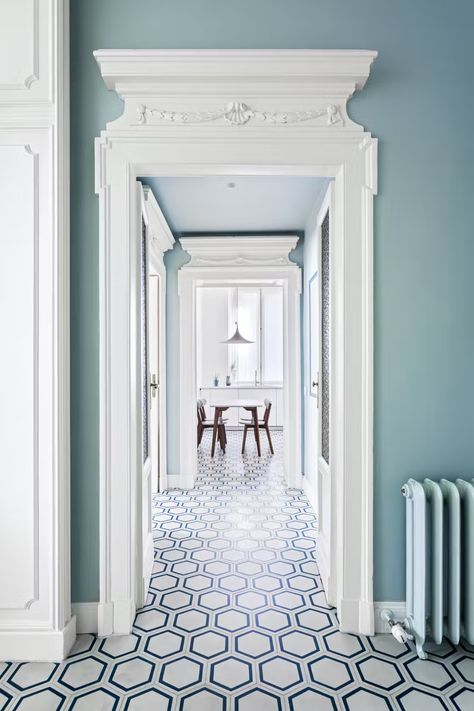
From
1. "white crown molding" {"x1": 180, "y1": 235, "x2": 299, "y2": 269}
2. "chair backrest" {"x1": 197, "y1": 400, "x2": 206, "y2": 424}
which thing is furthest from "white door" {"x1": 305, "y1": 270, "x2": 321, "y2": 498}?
"chair backrest" {"x1": 197, "y1": 400, "x2": 206, "y2": 424}

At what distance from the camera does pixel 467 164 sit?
2041 millimetres

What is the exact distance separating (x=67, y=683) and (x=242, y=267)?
3.53 m

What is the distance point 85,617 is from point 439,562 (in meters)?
1.61

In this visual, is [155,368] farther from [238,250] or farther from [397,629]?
[397,629]

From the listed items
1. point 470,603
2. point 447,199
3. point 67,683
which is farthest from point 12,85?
point 470,603

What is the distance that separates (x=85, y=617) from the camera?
205 cm

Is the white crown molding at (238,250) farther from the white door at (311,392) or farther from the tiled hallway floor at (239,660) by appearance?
the tiled hallway floor at (239,660)

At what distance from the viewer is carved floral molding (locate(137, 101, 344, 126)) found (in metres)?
2.01

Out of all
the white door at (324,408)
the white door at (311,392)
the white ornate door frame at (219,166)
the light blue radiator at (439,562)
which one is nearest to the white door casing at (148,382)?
the white ornate door frame at (219,166)

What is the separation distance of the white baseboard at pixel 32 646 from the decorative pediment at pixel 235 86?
2.27m

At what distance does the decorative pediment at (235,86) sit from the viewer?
1.92 m

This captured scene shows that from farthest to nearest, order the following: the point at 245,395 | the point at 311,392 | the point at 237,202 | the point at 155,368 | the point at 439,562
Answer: the point at 245,395
the point at 155,368
the point at 311,392
the point at 237,202
the point at 439,562

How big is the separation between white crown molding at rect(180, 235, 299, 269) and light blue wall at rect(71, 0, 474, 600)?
7.59ft

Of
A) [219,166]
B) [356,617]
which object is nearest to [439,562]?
[356,617]
